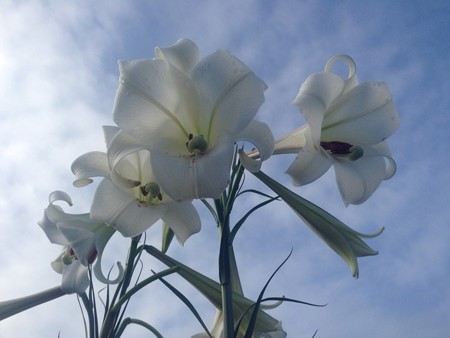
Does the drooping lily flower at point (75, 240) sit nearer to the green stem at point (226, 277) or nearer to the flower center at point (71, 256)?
the flower center at point (71, 256)

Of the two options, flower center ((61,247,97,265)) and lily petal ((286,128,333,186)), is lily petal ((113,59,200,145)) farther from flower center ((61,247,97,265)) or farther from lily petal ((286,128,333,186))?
flower center ((61,247,97,265))

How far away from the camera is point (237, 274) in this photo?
5.57 ft

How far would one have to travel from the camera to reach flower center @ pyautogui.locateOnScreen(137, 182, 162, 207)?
1.26 metres

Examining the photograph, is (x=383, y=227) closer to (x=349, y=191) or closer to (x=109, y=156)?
(x=349, y=191)

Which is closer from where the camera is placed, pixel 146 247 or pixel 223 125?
pixel 223 125

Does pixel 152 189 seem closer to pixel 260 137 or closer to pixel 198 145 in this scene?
pixel 198 145

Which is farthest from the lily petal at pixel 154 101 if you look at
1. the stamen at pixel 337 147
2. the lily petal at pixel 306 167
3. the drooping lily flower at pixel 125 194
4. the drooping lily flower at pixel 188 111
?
the stamen at pixel 337 147

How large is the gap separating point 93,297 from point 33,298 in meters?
0.20

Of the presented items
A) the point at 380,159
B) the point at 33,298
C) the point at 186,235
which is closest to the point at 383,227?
the point at 380,159

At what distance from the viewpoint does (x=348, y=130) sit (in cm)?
142

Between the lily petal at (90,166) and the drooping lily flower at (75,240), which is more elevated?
the lily petal at (90,166)

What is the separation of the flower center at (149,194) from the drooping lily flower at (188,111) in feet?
0.38

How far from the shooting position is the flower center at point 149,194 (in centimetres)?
126

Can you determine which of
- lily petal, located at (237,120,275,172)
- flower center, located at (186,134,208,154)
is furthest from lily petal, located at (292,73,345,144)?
flower center, located at (186,134,208,154)
